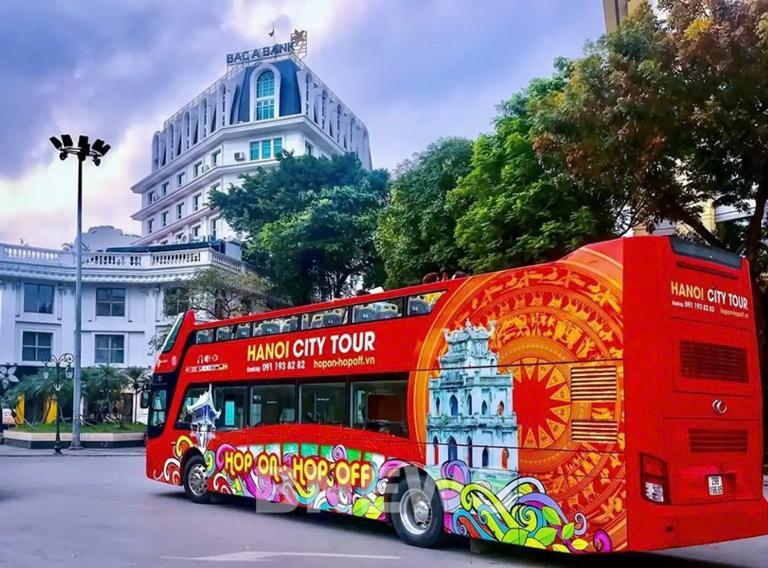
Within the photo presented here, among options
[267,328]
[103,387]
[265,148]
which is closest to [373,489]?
[267,328]

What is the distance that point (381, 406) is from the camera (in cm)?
1077

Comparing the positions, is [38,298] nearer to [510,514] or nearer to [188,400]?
[188,400]

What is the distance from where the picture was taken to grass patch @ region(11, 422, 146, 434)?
3278cm

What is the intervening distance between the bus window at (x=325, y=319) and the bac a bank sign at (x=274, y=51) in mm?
63000

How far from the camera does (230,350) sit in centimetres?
1380

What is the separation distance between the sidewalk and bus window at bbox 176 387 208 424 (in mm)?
14735

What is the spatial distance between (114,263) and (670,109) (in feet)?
116

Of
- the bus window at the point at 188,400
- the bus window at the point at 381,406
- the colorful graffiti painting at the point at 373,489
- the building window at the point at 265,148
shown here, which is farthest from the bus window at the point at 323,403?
the building window at the point at 265,148

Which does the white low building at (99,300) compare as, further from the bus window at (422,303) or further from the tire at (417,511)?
the tire at (417,511)

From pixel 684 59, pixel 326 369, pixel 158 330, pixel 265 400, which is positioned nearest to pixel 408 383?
pixel 326 369

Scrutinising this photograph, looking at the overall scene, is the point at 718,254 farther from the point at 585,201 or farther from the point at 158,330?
the point at 158,330

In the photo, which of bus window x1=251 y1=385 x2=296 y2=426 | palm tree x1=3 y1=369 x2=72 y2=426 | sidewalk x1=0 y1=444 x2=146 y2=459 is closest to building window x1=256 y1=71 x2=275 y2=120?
palm tree x1=3 y1=369 x2=72 y2=426

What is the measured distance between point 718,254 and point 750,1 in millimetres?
6643

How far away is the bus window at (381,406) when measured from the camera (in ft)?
34.2
